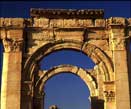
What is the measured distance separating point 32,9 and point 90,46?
371 centimetres

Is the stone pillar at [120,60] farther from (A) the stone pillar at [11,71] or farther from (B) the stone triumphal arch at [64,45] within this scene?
(A) the stone pillar at [11,71]

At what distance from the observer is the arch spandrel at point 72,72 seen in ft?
99.9

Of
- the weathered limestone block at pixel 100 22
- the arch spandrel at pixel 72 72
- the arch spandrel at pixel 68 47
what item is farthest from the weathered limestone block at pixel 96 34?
the arch spandrel at pixel 72 72

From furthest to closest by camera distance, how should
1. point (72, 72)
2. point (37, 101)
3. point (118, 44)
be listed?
point (72, 72) < point (37, 101) < point (118, 44)

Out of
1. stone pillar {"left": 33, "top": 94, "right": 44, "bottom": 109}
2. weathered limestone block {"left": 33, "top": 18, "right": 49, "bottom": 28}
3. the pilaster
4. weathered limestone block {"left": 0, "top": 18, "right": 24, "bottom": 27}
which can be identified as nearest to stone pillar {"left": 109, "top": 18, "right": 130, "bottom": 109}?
weathered limestone block {"left": 33, "top": 18, "right": 49, "bottom": 28}

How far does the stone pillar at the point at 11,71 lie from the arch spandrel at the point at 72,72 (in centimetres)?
763

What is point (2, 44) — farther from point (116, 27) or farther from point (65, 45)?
point (116, 27)

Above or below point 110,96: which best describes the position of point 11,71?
above

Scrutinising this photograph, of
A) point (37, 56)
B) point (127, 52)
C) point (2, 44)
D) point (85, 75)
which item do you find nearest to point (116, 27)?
point (127, 52)

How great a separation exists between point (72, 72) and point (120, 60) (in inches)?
351

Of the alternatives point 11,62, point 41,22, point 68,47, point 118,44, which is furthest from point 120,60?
point 11,62

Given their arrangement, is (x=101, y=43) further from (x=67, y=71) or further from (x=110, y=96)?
(x=67, y=71)

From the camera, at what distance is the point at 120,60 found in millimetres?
22750

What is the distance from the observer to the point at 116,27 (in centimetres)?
2319
